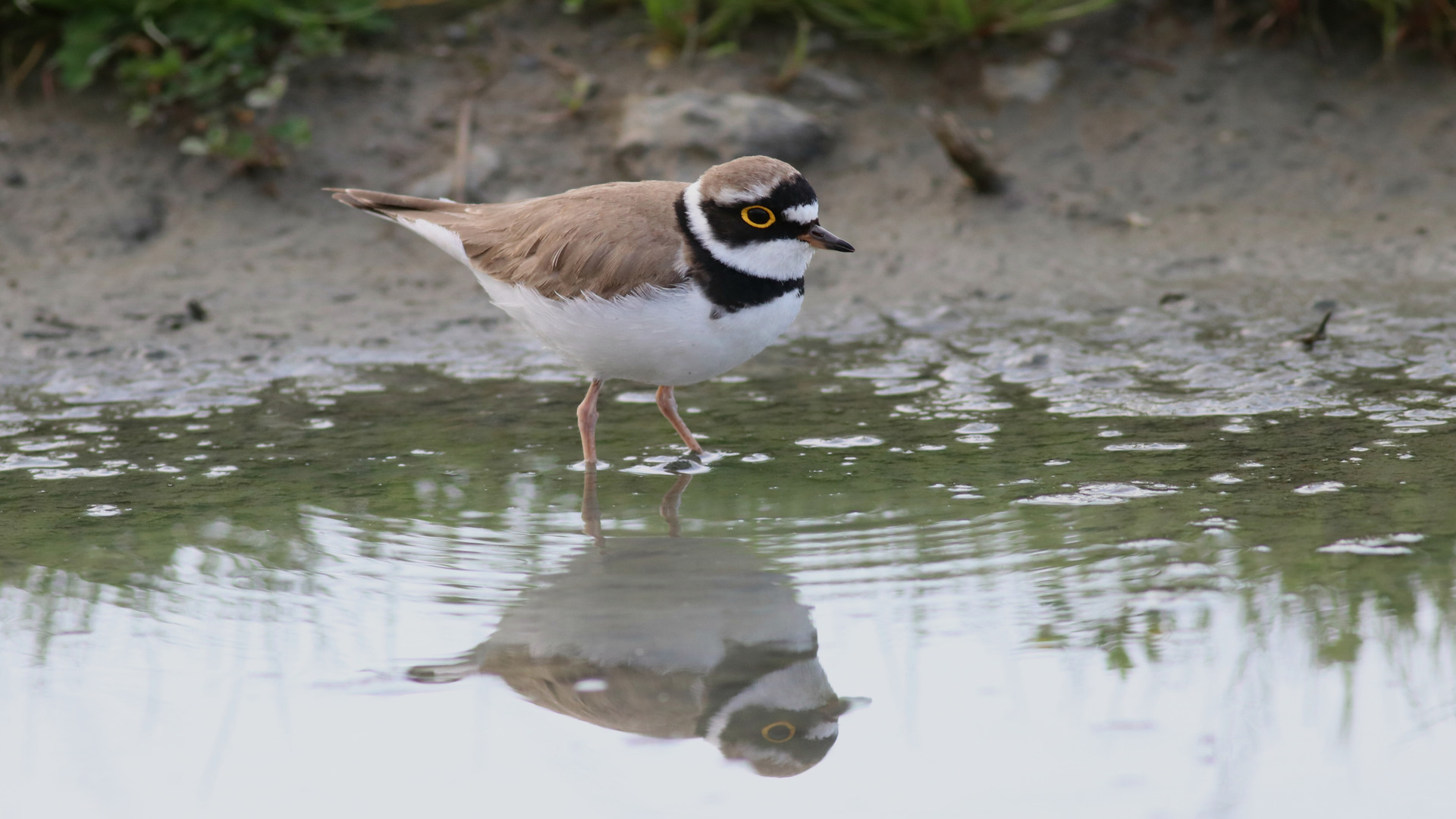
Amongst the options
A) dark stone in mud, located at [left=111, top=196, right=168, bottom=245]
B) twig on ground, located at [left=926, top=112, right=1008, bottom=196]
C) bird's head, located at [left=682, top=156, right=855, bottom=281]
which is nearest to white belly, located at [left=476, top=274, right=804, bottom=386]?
bird's head, located at [left=682, top=156, right=855, bottom=281]

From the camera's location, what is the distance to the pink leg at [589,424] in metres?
5.27

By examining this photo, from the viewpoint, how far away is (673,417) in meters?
5.53

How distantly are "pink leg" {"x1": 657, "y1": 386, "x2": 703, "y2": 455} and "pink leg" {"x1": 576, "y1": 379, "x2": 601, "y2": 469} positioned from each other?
0.26 meters

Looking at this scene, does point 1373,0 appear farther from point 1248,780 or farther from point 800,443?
point 1248,780

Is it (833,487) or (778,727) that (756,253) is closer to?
(833,487)

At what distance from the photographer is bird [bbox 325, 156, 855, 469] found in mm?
4855

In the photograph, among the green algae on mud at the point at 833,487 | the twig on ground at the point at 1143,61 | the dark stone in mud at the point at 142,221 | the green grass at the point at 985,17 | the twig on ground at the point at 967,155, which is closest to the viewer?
the green algae on mud at the point at 833,487

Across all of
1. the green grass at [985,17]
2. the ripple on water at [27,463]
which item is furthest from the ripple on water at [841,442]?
the green grass at [985,17]

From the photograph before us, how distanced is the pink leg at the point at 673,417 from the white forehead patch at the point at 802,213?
3.10 ft

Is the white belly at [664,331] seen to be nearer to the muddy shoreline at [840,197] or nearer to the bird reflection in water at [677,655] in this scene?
the bird reflection in water at [677,655]

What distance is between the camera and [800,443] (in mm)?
5305

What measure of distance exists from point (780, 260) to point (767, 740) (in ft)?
7.50

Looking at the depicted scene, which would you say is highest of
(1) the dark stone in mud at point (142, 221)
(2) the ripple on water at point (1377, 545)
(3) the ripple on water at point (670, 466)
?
(1) the dark stone in mud at point (142, 221)

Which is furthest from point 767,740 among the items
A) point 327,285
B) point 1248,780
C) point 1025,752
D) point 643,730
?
point 327,285
